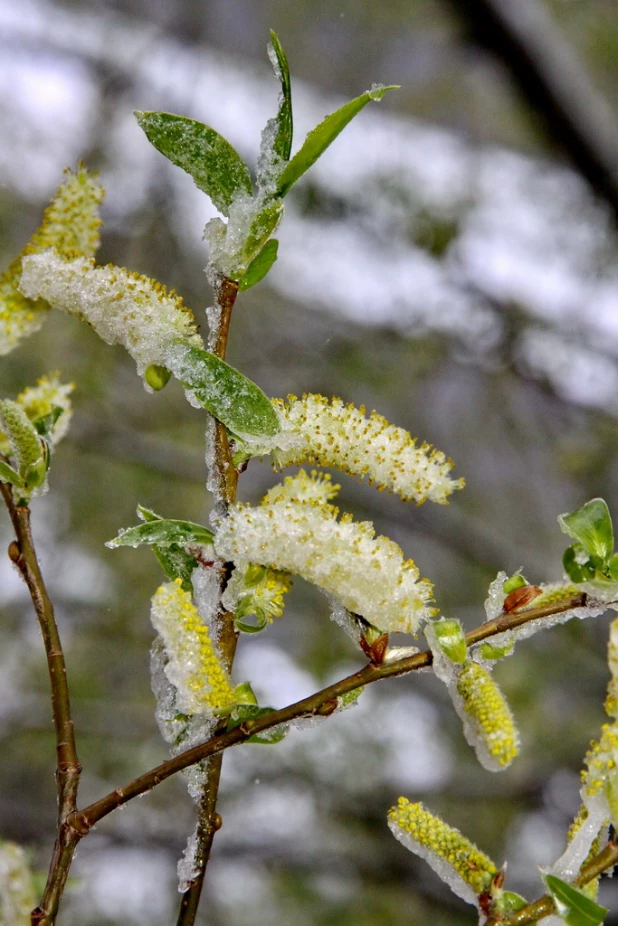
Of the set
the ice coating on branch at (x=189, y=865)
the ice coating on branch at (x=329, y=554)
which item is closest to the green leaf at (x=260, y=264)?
the ice coating on branch at (x=329, y=554)

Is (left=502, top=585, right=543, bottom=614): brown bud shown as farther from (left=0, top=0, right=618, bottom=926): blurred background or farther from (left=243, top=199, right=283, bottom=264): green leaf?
(left=0, top=0, right=618, bottom=926): blurred background

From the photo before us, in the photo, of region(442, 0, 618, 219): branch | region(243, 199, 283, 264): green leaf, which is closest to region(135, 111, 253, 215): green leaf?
region(243, 199, 283, 264): green leaf

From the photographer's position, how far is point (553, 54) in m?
1.65

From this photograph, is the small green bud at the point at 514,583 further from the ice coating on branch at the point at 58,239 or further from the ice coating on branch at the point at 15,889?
the ice coating on branch at the point at 15,889

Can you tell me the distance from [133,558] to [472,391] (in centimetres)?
138

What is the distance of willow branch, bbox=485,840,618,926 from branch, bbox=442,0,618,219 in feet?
5.28

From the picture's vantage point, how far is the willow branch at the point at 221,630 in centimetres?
48

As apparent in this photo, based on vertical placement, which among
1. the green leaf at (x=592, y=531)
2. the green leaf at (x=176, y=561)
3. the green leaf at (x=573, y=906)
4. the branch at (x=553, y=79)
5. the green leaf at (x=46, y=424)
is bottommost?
the green leaf at (x=573, y=906)

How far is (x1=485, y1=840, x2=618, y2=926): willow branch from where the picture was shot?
1.55 feet

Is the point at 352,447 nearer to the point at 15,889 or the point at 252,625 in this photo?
the point at 252,625

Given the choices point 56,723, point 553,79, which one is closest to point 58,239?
point 56,723

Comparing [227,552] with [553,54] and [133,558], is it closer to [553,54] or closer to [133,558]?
[553,54]

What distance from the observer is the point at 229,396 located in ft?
1.49

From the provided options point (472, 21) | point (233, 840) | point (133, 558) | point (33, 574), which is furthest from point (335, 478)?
point (33, 574)
